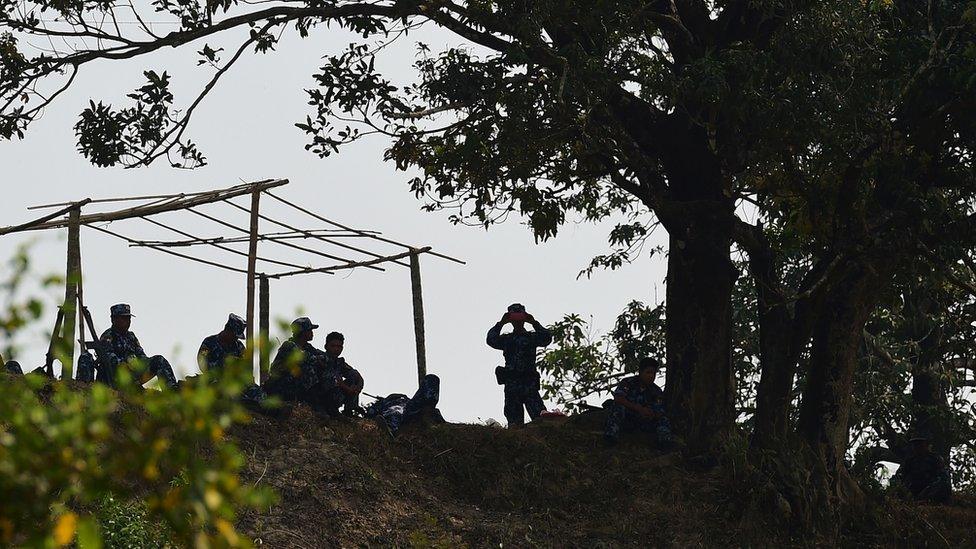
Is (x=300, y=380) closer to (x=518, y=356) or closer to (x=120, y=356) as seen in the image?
(x=120, y=356)

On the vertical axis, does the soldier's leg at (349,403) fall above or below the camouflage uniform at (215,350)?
below

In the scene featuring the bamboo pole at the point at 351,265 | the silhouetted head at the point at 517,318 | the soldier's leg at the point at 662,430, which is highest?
the bamboo pole at the point at 351,265

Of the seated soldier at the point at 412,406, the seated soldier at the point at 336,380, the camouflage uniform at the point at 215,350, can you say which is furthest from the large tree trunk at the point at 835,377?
the camouflage uniform at the point at 215,350

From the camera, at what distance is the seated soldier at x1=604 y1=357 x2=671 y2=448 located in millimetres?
13969

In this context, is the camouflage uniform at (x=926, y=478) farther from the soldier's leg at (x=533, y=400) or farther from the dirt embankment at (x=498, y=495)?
the soldier's leg at (x=533, y=400)

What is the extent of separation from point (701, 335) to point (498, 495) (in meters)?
2.88

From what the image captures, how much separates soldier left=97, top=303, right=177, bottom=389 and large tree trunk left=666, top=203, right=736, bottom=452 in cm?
528

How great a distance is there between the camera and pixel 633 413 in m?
14.2

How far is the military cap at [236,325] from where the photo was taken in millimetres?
13028

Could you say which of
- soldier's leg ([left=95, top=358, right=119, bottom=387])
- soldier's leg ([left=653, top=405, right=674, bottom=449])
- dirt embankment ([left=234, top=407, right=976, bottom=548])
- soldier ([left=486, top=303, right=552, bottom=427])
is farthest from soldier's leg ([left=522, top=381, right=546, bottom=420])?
soldier's leg ([left=95, top=358, right=119, bottom=387])

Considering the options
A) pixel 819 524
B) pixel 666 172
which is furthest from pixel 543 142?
pixel 819 524

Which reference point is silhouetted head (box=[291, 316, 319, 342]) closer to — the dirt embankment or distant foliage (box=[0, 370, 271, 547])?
the dirt embankment

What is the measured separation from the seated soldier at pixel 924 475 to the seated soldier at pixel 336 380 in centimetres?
598

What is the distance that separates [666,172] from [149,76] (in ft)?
17.8
